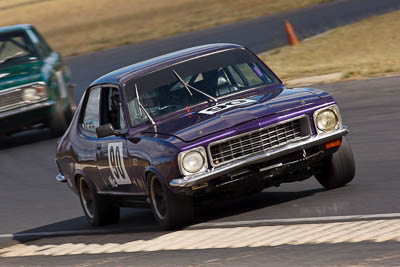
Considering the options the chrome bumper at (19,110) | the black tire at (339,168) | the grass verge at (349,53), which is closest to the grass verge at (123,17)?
the grass verge at (349,53)

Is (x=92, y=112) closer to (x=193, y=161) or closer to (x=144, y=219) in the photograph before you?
(x=144, y=219)

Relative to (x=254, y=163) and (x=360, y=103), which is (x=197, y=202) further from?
(x=360, y=103)

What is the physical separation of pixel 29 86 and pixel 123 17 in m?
30.6

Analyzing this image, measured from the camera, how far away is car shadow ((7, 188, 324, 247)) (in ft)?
27.7

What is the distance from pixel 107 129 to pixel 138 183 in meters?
0.61

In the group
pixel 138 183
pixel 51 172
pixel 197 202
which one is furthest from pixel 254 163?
pixel 51 172

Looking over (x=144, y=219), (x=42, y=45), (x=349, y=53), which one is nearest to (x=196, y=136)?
(x=144, y=219)

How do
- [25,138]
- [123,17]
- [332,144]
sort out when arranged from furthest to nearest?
[123,17] < [25,138] < [332,144]

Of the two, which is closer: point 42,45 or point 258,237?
point 258,237

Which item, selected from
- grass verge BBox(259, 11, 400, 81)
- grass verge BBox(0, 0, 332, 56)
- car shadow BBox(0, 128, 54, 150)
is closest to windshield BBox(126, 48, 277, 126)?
car shadow BBox(0, 128, 54, 150)

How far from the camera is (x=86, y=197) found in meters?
9.71

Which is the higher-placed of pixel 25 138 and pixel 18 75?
pixel 18 75

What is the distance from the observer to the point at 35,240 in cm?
934

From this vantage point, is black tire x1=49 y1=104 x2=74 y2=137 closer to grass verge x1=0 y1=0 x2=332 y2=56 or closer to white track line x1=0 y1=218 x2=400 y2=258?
white track line x1=0 y1=218 x2=400 y2=258
